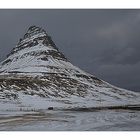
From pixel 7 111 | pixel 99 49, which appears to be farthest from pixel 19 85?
pixel 99 49

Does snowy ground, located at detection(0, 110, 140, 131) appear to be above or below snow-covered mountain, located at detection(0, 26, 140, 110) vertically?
below

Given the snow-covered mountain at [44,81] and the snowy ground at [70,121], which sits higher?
the snow-covered mountain at [44,81]

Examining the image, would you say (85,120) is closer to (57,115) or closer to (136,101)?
(57,115)

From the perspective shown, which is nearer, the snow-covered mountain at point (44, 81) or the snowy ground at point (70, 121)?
the snowy ground at point (70, 121)

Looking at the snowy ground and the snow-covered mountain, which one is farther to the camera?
the snow-covered mountain
